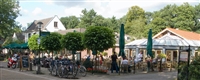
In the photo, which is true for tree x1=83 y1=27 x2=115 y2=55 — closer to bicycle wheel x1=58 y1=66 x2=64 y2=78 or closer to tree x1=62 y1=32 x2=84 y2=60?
tree x1=62 y1=32 x2=84 y2=60

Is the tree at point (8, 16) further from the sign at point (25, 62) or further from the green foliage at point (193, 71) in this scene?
the green foliage at point (193, 71)

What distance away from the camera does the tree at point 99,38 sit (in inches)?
656

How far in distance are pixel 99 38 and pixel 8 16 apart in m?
29.3

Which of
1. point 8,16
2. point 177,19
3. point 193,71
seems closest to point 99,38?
point 193,71

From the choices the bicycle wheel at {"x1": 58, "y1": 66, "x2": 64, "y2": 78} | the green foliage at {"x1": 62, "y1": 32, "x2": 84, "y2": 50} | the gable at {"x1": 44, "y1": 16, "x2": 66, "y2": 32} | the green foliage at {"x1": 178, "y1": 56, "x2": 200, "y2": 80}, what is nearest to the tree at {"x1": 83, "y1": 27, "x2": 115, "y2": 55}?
the green foliage at {"x1": 62, "y1": 32, "x2": 84, "y2": 50}

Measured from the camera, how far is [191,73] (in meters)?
10.3

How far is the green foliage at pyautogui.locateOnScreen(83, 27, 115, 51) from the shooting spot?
16656mm

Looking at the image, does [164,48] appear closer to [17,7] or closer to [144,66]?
[144,66]

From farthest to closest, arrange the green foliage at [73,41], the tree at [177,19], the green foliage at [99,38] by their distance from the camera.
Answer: the tree at [177,19], the green foliage at [73,41], the green foliage at [99,38]

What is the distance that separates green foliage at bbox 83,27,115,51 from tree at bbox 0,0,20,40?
2742cm

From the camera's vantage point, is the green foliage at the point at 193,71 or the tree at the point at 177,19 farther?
the tree at the point at 177,19

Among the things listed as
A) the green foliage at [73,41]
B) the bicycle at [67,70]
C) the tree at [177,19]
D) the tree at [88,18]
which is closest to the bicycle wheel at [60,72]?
the bicycle at [67,70]

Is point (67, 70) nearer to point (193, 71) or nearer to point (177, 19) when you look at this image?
point (193, 71)

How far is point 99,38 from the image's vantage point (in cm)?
1677
